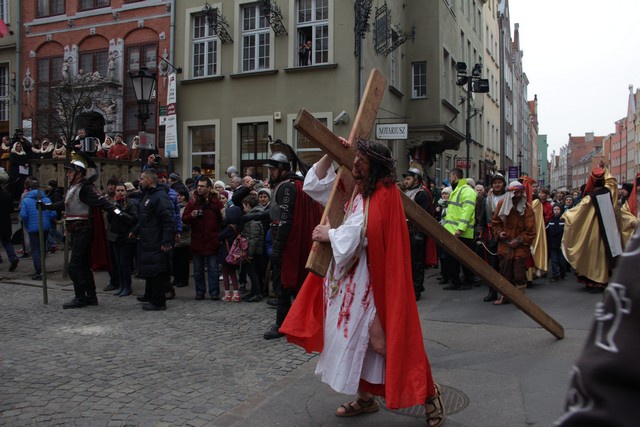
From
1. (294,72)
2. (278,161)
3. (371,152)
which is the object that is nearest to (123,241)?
(278,161)

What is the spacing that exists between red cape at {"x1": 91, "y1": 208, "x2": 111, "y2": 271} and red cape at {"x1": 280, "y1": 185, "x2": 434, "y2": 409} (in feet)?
21.0

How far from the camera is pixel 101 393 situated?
448cm

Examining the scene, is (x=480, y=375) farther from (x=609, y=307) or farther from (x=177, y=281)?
(x=177, y=281)

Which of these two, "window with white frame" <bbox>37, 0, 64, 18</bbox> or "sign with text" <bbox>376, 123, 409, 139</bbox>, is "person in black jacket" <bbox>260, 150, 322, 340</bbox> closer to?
"sign with text" <bbox>376, 123, 409, 139</bbox>

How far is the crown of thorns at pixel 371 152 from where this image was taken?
3600 millimetres

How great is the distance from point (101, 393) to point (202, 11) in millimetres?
16231

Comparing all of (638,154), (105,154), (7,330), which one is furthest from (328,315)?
(638,154)

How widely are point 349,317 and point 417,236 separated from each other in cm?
590

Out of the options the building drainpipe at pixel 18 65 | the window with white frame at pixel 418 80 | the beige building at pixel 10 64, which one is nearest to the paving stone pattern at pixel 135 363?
the window with white frame at pixel 418 80

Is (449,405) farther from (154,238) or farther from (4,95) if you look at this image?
(4,95)

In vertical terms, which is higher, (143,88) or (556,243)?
(143,88)

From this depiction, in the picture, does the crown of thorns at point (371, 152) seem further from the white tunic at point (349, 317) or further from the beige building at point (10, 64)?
the beige building at point (10, 64)

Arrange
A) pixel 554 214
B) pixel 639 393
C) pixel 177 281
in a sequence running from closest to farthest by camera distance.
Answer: pixel 639 393, pixel 177 281, pixel 554 214

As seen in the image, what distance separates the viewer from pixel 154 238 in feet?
25.7
